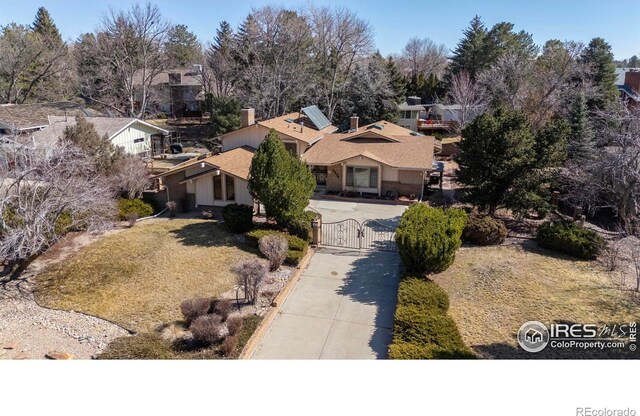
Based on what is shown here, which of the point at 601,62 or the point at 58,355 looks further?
the point at 601,62

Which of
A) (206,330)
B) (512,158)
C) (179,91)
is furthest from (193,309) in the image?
(179,91)

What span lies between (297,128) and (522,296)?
66.4 ft

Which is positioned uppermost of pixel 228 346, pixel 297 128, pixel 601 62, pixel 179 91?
pixel 601 62

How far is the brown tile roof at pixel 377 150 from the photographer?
79.8 ft

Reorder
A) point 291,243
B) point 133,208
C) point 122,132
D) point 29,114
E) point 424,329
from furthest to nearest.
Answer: point 29,114 < point 122,132 < point 133,208 < point 291,243 < point 424,329

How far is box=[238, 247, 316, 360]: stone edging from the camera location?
33.7ft

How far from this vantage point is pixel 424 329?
33.4 ft

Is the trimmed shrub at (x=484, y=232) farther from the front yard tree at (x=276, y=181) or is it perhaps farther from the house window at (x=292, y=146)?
the house window at (x=292, y=146)

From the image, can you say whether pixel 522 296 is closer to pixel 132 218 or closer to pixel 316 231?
pixel 316 231

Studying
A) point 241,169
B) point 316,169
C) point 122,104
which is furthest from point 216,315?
point 122,104

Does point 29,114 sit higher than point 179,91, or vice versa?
point 179,91

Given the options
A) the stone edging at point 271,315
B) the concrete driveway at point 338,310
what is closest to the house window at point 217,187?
the concrete driveway at point 338,310

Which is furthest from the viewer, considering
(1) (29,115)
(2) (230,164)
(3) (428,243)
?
(1) (29,115)

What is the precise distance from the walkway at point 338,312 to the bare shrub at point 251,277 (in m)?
1.00
